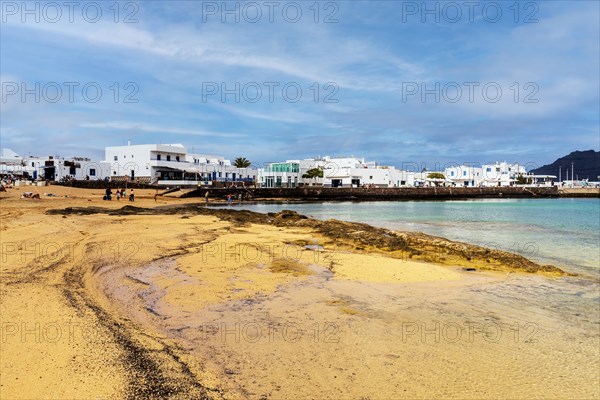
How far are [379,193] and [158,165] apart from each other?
41.5 meters

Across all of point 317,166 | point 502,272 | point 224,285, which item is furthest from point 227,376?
point 317,166

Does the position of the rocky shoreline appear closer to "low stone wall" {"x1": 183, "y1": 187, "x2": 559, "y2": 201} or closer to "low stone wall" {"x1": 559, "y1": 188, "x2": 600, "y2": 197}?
"low stone wall" {"x1": 183, "y1": 187, "x2": 559, "y2": 201}

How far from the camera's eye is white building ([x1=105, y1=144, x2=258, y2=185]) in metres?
61.6

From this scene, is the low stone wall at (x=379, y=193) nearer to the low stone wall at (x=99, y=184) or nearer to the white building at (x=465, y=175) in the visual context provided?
the low stone wall at (x=99, y=184)

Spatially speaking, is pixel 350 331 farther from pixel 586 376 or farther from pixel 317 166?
pixel 317 166

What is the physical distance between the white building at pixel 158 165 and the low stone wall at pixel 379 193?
9.62 m

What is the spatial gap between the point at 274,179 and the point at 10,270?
76.9 metres

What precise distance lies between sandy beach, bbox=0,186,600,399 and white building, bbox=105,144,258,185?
2129 inches

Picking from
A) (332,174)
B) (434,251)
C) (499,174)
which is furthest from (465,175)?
(434,251)

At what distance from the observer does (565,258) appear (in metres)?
13.9

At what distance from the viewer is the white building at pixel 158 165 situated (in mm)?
61562

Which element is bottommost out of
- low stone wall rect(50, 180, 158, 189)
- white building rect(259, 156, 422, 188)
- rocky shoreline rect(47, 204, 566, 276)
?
rocky shoreline rect(47, 204, 566, 276)

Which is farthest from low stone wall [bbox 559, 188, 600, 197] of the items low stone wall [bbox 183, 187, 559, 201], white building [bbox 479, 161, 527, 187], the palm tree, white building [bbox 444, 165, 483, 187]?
the palm tree

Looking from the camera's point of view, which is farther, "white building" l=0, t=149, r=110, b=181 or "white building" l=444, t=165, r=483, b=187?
"white building" l=444, t=165, r=483, b=187
